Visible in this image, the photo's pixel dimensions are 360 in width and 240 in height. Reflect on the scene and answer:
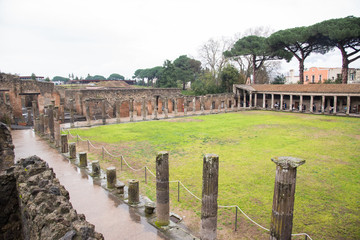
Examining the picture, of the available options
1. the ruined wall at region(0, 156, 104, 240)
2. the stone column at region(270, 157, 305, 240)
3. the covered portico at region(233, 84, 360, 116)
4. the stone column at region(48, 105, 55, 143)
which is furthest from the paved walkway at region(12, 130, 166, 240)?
the covered portico at region(233, 84, 360, 116)

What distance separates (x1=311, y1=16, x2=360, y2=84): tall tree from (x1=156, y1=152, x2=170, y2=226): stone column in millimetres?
30727

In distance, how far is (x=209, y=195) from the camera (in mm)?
5672

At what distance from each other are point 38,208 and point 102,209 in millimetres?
3368

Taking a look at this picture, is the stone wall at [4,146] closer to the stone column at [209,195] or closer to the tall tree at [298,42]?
the stone column at [209,195]

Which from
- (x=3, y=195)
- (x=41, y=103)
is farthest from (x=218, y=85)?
(x=3, y=195)

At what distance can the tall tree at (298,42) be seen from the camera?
32000 mm

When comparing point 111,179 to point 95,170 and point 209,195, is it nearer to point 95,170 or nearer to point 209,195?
point 95,170

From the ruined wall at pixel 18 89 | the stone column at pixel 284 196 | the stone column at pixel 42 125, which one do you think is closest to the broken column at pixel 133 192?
the stone column at pixel 284 196

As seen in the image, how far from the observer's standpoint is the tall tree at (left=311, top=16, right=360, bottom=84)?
91.2 feet

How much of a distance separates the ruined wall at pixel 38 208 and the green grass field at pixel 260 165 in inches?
146

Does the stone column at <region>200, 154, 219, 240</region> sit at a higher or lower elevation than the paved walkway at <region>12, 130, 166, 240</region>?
higher

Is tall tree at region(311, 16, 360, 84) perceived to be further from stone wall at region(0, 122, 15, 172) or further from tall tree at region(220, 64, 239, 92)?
stone wall at region(0, 122, 15, 172)

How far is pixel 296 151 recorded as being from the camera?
13.2 m

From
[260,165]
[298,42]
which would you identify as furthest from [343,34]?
[260,165]
